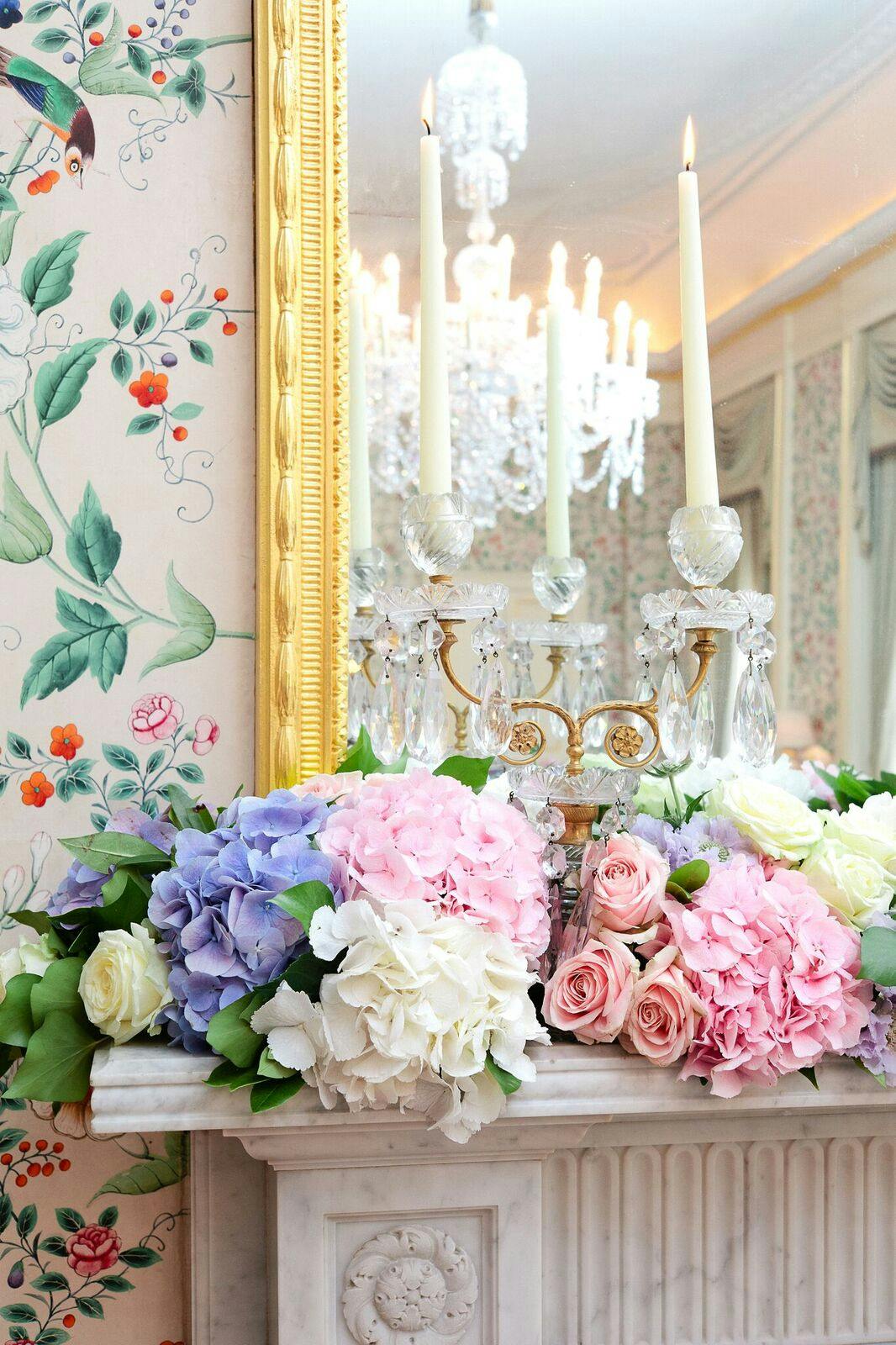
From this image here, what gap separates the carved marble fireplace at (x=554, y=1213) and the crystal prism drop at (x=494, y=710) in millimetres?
193

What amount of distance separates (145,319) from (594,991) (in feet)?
2.00

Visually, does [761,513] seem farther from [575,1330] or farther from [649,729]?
[575,1330]

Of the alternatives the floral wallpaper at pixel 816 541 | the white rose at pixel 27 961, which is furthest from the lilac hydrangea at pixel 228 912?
the floral wallpaper at pixel 816 541

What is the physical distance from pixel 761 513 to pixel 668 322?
0.19 m

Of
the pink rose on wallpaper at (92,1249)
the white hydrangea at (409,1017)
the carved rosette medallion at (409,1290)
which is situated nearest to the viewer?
the white hydrangea at (409,1017)

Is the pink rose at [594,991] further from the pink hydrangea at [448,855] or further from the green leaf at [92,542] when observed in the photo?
the green leaf at [92,542]

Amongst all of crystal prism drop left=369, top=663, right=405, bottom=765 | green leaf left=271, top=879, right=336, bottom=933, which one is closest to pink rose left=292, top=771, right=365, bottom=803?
crystal prism drop left=369, top=663, right=405, bottom=765

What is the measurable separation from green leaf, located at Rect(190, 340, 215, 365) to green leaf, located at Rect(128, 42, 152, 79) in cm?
21

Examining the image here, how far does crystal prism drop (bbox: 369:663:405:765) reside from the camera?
2.62 ft

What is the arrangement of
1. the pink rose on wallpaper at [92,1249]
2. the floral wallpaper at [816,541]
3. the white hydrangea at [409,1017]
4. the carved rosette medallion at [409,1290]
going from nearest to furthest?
the white hydrangea at [409,1017] → the carved rosette medallion at [409,1290] → the pink rose on wallpaper at [92,1249] → the floral wallpaper at [816,541]

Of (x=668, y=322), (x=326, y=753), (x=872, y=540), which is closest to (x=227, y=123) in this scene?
(x=668, y=322)

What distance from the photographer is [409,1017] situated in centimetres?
62

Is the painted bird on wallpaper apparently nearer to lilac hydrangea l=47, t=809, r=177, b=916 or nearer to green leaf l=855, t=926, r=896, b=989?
lilac hydrangea l=47, t=809, r=177, b=916

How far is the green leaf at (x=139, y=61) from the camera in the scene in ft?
2.99
